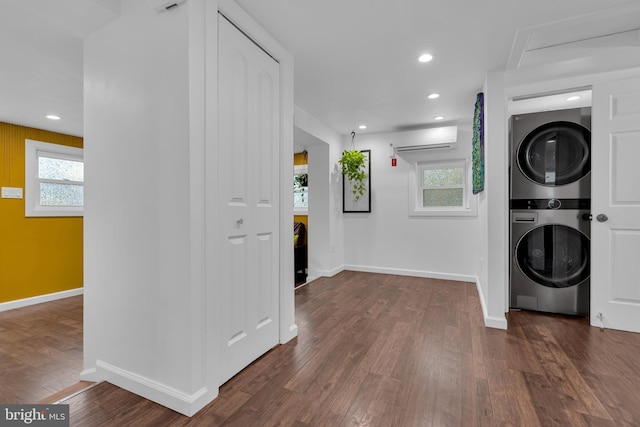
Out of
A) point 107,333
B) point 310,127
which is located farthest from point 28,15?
point 310,127

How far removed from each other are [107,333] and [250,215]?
1.08m

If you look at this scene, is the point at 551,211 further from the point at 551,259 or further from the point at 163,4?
the point at 163,4

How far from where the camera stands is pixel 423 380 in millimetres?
1740

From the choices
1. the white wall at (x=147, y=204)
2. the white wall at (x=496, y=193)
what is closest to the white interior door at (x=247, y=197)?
the white wall at (x=147, y=204)

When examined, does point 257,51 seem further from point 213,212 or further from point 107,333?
point 107,333

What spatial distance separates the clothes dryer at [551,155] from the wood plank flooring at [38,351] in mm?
4000

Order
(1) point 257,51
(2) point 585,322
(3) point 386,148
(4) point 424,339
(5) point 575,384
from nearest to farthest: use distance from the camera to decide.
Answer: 1. (5) point 575,384
2. (1) point 257,51
3. (4) point 424,339
4. (2) point 585,322
5. (3) point 386,148

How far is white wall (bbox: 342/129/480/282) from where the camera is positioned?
4176 millimetres

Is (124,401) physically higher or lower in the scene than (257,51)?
lower

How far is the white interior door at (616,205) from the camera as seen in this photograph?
237 centimetres

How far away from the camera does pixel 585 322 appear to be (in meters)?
2.59

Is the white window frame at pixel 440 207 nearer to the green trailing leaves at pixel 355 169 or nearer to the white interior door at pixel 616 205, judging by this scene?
the green trailing leaves at pixel 355 169

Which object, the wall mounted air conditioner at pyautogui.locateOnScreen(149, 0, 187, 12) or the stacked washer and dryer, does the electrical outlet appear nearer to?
the wall mounted air conditioner at pyautogui.locateOnScreen(149, 0, 187, 12)

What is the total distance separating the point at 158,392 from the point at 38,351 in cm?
165
